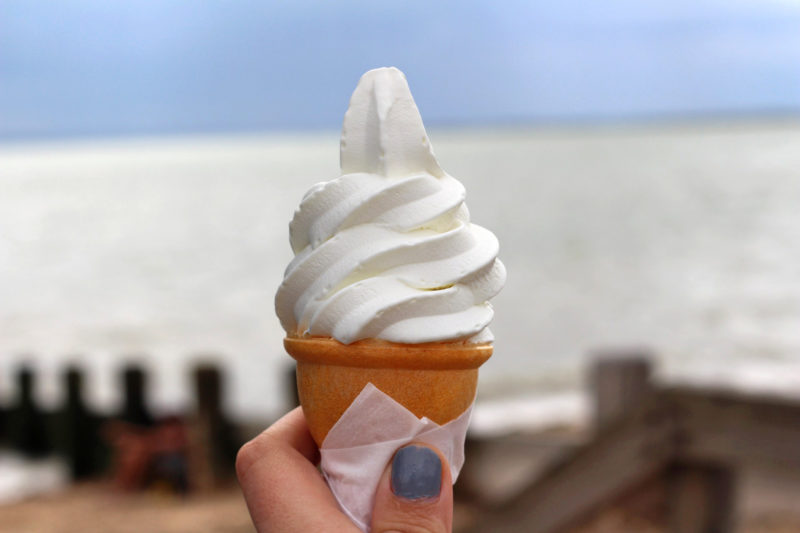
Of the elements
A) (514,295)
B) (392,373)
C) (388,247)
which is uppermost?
(388,247)

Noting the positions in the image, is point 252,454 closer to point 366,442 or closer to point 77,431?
point 366,442

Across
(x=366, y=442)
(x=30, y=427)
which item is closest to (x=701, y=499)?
(x=366, y=442)

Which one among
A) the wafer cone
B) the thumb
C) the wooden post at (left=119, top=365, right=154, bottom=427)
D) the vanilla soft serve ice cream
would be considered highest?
the vanilla soft serve ice cream

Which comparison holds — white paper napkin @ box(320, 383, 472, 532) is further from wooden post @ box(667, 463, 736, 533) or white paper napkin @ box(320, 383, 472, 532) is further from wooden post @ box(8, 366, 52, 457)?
wooden post @ box(8, 366, 52, 457)

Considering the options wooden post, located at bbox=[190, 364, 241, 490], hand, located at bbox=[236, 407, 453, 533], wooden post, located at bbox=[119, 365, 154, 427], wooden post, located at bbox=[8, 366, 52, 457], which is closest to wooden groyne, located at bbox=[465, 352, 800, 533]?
hand, located at bbox=[236, 407, 453, 533]

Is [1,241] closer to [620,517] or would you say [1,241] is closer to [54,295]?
[54,295]

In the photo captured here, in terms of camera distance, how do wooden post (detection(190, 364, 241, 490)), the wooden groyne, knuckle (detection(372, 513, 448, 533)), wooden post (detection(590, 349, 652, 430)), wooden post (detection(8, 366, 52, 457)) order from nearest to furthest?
1. knuckle (detection(372, 513, 448, 533))
2. the wooden groyne
3. wooden post (detection(590, 349, 652, 430))
4. wooden post (detection(190, 364, 241, 490))
5. wooden post (detection(8, 366, 52, 457))

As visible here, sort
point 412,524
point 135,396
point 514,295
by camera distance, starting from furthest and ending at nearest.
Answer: point 514,295 → point 135,396 → point 412,524
